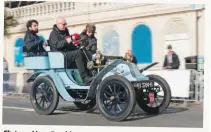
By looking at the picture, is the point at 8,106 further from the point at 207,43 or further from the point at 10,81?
the point at 207,43

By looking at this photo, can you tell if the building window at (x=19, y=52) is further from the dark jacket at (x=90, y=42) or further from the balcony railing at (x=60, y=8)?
the dark jacket at (x=90, y=42)

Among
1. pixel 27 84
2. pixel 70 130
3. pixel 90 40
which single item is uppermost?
pixel 90 40

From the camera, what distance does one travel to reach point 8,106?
6.94 m

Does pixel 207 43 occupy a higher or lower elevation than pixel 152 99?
higher

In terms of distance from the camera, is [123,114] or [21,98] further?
[21,98]

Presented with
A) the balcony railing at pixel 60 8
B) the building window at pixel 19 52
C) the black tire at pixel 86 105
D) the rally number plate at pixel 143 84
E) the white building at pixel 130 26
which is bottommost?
the black tire at pixel 86 105

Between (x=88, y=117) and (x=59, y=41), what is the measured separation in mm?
803

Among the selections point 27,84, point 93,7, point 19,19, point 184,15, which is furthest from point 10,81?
point 184,15

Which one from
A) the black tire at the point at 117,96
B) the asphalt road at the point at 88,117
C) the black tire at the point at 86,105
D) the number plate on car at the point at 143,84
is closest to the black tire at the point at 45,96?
the asphalt road at the point at 88,117

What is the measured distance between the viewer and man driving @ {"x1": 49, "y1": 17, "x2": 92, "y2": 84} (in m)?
6.96

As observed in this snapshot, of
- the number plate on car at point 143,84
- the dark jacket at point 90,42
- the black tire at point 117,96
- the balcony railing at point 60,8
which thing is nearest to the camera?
the black tire at point 117,96

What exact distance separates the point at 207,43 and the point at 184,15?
1.20ft

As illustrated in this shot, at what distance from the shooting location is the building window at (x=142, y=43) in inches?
275

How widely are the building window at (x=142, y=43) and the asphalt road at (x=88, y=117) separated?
52cm
